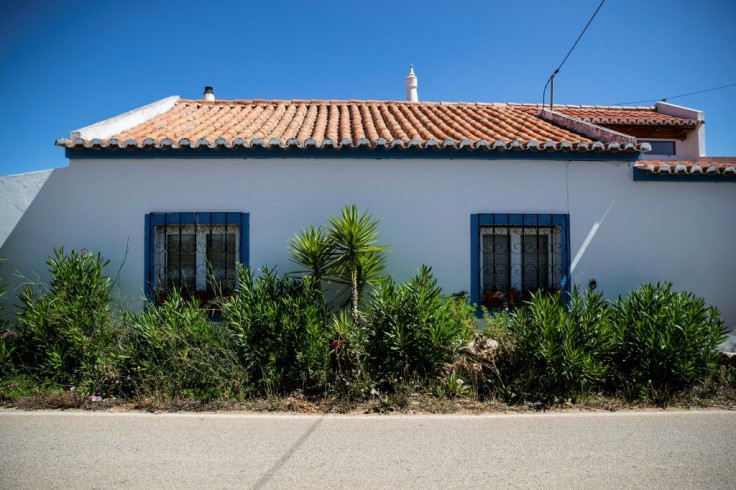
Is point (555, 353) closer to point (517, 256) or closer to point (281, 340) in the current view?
point (517, 256)

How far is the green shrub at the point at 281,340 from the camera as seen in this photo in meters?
5.57

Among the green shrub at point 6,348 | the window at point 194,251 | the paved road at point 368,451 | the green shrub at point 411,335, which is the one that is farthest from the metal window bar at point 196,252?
the green shrub at point 411,335

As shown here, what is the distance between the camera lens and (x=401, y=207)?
7.18 m

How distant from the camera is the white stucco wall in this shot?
706 centimetres

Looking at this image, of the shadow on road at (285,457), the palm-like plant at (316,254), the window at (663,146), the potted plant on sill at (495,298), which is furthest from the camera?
the window at (663,146)

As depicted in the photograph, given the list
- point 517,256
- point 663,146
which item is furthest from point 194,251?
point 663,146

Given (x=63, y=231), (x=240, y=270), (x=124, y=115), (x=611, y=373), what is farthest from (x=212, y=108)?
(x=611, y=373)

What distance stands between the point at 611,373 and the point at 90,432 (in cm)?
593

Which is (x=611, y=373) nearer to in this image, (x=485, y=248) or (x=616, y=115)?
(x=485, y=248)

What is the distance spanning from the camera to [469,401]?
5.47 meters

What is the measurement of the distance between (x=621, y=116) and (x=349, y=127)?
7273 millimetres

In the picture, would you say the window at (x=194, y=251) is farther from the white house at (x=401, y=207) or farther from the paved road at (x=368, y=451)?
the paved road at (x=368, y=451)

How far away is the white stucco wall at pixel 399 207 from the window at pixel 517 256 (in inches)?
7.5

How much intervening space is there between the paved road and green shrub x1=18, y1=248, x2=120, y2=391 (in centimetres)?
72
